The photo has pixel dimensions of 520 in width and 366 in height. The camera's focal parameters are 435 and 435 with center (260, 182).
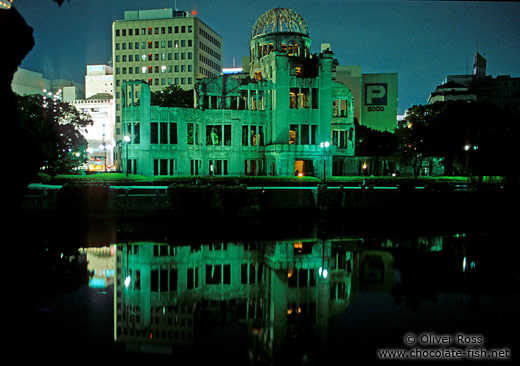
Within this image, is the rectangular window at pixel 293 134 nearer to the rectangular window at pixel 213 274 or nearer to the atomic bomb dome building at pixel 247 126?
the atomic bomb dome building at pixel 247 126

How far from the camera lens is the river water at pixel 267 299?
1174cm

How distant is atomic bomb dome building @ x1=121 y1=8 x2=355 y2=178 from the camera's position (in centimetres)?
5281

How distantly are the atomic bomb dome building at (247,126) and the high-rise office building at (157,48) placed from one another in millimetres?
59853

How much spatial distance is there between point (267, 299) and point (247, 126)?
142ft

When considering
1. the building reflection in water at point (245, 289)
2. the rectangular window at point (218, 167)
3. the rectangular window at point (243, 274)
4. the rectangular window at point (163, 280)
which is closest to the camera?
the building reflection in water at point (245, 289)

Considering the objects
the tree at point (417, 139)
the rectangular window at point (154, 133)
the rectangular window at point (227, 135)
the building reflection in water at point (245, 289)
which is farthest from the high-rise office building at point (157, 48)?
the building reflection in water at point (245, 289)

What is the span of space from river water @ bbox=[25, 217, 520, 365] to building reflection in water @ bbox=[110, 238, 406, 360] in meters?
0.06

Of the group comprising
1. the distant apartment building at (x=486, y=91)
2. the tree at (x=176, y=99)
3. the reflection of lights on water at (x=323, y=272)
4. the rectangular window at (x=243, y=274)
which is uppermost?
the distant apartment building at (x=486, y=91)

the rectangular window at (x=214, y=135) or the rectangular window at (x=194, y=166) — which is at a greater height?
the rectangular window at (x=214, y=135)

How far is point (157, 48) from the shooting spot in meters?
115

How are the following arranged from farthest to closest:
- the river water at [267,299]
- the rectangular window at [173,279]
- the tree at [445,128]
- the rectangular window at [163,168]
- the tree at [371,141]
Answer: the tree at [371,141] < the tree at [445,128] < the rectangular window at [163,168] < the rectangular window at [173,279] < the river water at [267,299]

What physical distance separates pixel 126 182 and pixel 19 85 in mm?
97777

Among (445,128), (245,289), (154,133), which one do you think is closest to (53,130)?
(154,133)

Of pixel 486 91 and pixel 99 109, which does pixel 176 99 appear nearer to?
pixel 99 109
